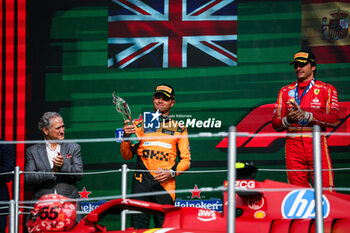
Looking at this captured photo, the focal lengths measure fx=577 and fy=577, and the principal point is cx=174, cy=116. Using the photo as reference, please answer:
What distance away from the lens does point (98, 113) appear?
7109mm

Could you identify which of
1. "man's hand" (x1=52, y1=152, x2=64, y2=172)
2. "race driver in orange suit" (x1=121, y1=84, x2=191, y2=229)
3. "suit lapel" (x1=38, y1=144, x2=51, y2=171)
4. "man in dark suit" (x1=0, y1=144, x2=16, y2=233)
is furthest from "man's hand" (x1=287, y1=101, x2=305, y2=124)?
"man in dark suit" (x1=0, y1=144, x2=16, y2=233)

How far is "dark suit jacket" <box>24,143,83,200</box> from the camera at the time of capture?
5.52 meters

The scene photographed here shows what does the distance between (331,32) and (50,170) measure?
3.59 meters

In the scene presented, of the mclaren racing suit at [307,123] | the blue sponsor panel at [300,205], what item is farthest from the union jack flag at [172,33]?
the blue sponsor panel at [300,205]

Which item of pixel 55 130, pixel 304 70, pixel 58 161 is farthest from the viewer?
pixel 304 70

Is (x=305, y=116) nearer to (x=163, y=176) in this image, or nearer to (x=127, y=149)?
(x=163, y=176)

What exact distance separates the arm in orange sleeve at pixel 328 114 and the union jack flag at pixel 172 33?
1457 millimetres

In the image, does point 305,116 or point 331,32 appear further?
point 331,32

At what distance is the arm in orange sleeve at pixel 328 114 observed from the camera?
18.5 ft

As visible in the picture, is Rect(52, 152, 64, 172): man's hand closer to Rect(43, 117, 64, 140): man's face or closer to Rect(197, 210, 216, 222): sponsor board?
Rect(43, 117, 64, 140): man's face

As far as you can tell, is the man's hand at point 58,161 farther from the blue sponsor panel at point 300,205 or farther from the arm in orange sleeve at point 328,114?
the arm in orange sleeve at point 328,114

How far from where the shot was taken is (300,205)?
13.7 ft

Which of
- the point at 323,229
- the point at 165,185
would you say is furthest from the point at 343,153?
the point at 323,229

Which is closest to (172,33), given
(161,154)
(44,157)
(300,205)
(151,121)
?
(151,121)
